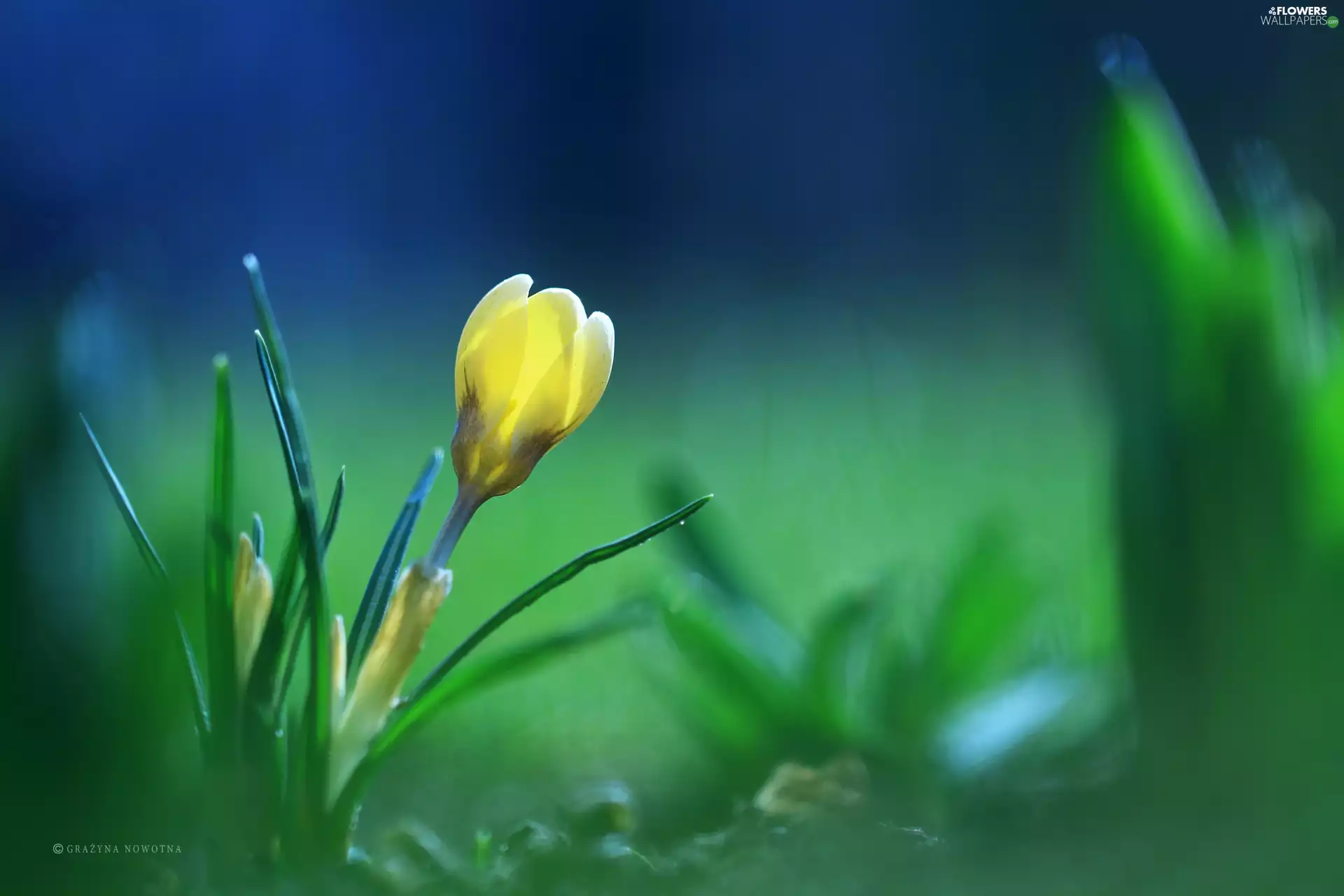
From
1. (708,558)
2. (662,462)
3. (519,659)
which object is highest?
(662,462)

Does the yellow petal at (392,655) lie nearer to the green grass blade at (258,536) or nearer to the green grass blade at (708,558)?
the green grass blade at (258,536)

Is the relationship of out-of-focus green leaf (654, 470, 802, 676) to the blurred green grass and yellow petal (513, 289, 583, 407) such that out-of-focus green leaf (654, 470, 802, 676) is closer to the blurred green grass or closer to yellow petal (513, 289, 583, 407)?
the blurred green grass

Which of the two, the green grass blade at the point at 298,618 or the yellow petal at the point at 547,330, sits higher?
the yellow petal at the point at 547,330

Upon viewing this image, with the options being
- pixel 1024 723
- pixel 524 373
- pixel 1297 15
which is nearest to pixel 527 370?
pixel 524 373

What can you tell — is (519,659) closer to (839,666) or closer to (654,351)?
(839,666)

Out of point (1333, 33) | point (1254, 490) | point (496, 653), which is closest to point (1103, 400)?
point (1254, 490)

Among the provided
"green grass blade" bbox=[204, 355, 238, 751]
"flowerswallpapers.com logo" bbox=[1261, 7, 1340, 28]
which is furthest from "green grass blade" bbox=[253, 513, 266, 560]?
"flowerswallpapers.com logo" bbox=[1261, 7, 1340, 28]

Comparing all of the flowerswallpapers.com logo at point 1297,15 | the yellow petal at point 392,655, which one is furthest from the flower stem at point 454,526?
the flowerswallpapers.com logo at point 1297,15
